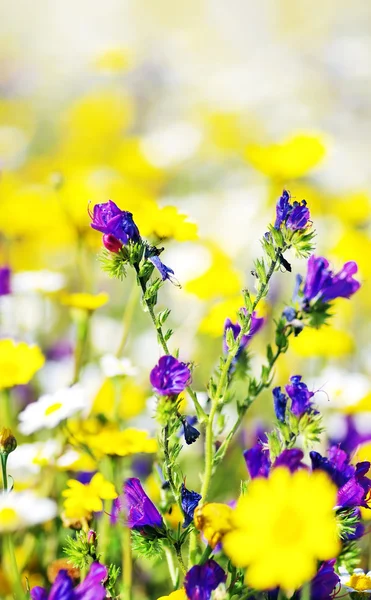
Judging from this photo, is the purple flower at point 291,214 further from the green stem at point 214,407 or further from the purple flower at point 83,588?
the purple flower at point 83,588

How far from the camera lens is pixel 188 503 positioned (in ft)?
2.15

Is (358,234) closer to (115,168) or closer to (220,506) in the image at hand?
(115,168)

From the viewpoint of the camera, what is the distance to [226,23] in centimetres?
492

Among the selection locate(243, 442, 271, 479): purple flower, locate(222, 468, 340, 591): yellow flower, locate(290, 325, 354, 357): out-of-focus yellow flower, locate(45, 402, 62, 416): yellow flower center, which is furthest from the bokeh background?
locate(222, 468, 340, 591): yellow flower

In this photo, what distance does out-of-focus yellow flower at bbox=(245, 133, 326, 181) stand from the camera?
1.42 m

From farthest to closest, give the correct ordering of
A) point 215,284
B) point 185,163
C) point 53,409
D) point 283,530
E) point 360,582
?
point 185,163 → point 215,284 → point 53,409 → point 360,582 → point 283,530

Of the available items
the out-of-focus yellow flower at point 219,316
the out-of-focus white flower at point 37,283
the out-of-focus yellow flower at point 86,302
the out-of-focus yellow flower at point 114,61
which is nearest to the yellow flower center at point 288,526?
the out-of-focus yellow flower at point 86,302

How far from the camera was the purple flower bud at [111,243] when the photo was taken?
667 millimetres

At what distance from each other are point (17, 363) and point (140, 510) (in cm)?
41

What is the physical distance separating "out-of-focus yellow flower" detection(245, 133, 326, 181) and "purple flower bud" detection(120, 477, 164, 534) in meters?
0.88

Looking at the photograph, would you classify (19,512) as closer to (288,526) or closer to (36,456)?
(36,456)

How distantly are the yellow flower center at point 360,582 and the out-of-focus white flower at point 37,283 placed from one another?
70 centimetres

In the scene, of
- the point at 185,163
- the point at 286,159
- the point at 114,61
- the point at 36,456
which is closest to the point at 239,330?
the point at 36,456

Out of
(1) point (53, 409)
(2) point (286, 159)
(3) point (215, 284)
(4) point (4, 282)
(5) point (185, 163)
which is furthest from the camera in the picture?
(5) point (185, 163)
